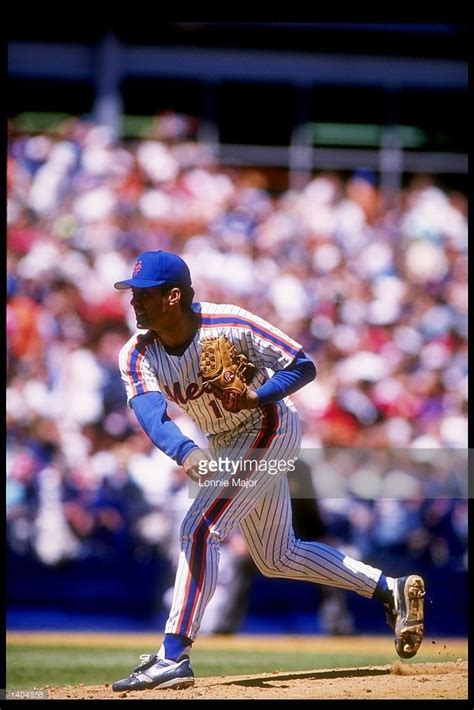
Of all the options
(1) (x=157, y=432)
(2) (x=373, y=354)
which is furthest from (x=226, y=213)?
(1) (x=157, y=432)

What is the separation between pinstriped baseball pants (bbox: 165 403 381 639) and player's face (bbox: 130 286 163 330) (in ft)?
1.74

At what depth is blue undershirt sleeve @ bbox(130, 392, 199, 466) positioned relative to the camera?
3.75 meters

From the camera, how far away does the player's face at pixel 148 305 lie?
3975mm

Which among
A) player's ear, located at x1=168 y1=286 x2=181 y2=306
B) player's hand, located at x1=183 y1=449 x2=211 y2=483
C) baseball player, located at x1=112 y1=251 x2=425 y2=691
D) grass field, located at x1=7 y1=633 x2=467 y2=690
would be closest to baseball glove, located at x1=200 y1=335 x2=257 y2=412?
baseball player, located at x1=112 y1=251 x2=425 y2=691

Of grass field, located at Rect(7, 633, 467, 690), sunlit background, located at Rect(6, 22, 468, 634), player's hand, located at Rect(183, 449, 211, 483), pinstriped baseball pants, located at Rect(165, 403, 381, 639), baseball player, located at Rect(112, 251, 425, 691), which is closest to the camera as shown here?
player's hand, located at Rect(183, 449, 211, 483)

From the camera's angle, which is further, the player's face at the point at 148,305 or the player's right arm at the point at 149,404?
the player's face at the point at 148,305

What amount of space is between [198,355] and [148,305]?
25 cm

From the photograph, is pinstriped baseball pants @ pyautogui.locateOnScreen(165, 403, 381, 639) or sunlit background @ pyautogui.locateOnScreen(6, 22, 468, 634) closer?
pinstriped baseball pants @ pyautogui.locateOnScreen(165, 403, 381, 639)

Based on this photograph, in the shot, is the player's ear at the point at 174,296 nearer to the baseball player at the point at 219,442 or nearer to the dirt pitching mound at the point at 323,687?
the baseball player at the point at 219,442

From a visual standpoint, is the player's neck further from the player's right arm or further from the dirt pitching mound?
the dirt pitching mound

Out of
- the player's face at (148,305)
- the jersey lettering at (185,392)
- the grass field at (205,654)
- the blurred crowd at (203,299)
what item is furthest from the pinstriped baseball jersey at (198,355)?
the blurred crowd at (203,299)

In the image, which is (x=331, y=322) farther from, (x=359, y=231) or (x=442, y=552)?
(x=442, y=552)

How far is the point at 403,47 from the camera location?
6.34 metres

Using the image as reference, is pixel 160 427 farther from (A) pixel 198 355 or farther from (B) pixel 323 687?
(B) pixel 323 687
